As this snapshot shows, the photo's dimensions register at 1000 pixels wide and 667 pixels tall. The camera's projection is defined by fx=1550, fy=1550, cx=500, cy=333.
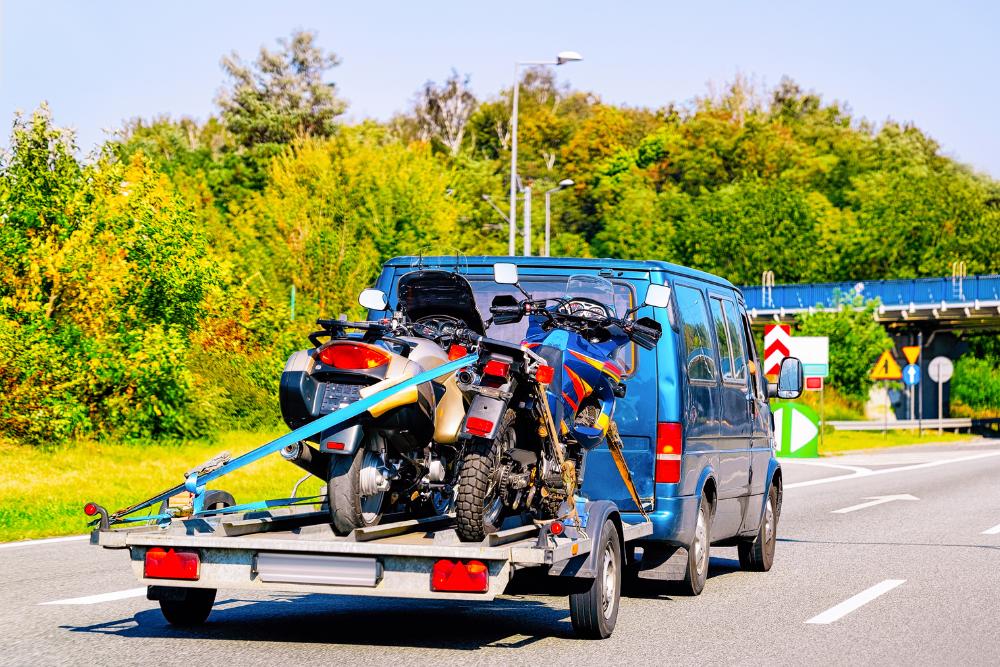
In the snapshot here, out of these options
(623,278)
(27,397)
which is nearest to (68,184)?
(27,397)

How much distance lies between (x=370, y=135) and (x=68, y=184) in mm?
51546

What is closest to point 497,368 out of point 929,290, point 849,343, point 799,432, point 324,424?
point 324,424

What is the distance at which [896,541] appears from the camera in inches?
606

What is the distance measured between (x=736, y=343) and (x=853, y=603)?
2.27m

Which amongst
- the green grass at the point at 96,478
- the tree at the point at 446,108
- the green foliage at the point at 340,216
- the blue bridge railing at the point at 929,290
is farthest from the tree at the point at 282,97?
the green grass at the point at 96,478

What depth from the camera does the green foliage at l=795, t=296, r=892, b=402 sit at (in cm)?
5625

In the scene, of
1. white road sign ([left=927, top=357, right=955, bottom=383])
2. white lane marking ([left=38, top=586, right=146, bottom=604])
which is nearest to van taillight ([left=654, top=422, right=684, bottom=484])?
white lane marking ([left=38, top=586, right=146, bottom=604])

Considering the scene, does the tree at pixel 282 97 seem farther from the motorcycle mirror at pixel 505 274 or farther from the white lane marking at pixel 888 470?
the motorcycle mirror at pixel 505 274

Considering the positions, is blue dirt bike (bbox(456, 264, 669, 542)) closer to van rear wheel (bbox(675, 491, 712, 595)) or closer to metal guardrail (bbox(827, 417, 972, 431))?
van rear wheel (bbox(675, 491, 712, 595))

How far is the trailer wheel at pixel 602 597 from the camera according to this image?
830 cm

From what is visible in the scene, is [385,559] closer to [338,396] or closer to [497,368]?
[338,396]

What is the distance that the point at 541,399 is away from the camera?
8172 mm

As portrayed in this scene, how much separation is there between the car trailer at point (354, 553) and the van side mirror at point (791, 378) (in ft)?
14.2

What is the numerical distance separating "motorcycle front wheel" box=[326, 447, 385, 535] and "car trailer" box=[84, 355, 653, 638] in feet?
0.35
